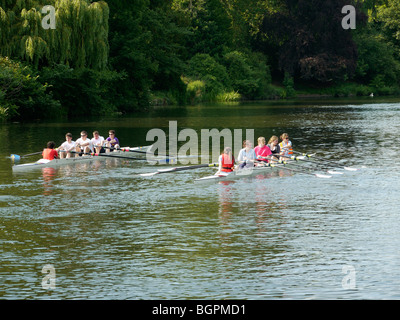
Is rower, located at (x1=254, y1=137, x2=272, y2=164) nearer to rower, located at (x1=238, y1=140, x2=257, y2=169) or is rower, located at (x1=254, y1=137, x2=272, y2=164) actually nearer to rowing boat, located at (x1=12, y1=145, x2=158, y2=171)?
rower, located at (x1=238, y1=140, x2=257, y2=169)

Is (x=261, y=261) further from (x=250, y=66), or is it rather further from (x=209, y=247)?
(x=250, y=66)

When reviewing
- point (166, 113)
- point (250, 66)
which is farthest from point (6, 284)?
point (250, 66)

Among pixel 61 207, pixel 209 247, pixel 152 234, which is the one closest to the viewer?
pixel 209 247

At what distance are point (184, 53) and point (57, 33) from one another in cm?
3767

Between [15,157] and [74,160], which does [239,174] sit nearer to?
[74,160]

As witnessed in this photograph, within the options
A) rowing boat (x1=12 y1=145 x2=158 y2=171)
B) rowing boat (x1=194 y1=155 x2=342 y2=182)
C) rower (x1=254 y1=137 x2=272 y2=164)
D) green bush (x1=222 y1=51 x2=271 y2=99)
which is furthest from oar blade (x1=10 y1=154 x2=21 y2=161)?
green bush (x1=222 y1=51 x2=271 y2=99)

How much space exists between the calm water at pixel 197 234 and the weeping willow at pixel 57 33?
60.0 ft

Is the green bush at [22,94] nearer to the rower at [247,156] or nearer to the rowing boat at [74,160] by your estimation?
the rowing boat at [74,160]

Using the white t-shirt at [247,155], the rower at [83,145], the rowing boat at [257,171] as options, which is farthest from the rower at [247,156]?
the rower at [83,145]
